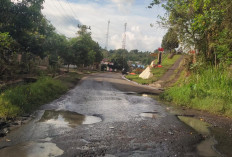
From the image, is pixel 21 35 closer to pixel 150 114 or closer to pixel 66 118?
pixel 66 118

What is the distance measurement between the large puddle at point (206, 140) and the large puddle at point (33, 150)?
9.46 feet

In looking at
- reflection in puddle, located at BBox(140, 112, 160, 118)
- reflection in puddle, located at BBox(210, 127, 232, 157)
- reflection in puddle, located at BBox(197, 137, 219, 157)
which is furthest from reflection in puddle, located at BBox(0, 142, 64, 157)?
reflection in puddle, located at BBox(140, 112, 160, 118)

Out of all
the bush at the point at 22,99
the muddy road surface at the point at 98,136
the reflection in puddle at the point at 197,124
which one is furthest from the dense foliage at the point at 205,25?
the bush at the point at 22,99

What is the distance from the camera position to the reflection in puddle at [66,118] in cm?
601

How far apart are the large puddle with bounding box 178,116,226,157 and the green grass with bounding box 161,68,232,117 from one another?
1785mm

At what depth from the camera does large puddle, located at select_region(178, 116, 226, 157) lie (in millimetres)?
4363

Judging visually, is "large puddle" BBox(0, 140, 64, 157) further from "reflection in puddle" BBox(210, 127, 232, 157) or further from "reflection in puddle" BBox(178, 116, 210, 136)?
"reflection in puddle" BBox(178, 116, 210, 136)

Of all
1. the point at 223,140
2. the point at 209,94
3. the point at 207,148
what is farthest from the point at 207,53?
the point at 207,148

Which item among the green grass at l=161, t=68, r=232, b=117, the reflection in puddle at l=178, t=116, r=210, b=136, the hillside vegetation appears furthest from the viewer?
the hillside vegetation

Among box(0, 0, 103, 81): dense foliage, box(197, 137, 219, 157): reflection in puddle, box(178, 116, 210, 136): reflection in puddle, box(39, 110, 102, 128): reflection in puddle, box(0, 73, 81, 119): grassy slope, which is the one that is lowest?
box(178, 116, 210, 136): reflection in puddle

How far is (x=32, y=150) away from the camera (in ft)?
13.1

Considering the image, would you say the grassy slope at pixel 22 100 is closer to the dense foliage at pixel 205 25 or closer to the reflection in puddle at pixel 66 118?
the reflection in puddle at pixel 66 118

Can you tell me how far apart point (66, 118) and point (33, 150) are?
8.35ft

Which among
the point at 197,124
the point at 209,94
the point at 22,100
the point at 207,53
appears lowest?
the point at 197,124
